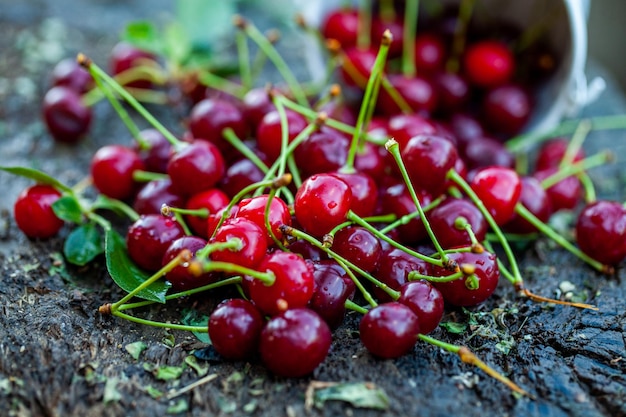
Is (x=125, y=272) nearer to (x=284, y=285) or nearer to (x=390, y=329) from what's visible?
(x=284, y=285)

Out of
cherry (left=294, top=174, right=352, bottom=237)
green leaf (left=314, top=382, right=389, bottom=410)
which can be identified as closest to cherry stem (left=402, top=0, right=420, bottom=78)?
cherry (left=294, top=174, right=352, bottom=237)

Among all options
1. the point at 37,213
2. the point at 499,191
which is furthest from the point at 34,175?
the point at 499,191

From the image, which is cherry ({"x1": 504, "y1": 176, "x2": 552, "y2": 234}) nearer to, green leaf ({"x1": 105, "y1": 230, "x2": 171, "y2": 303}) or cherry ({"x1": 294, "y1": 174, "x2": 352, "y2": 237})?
cherry ({"x1": 294, "y1": 174, "x2": 352, "y2": 237})

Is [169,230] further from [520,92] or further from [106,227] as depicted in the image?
[520,92]

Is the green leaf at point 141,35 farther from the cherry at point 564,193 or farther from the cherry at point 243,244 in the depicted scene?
the cherry at point 564,193

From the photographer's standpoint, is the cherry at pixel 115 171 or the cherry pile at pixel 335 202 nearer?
the cherry pile at pixel 335 202

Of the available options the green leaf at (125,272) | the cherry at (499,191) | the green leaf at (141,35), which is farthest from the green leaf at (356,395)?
the green leaf at (141,35)
